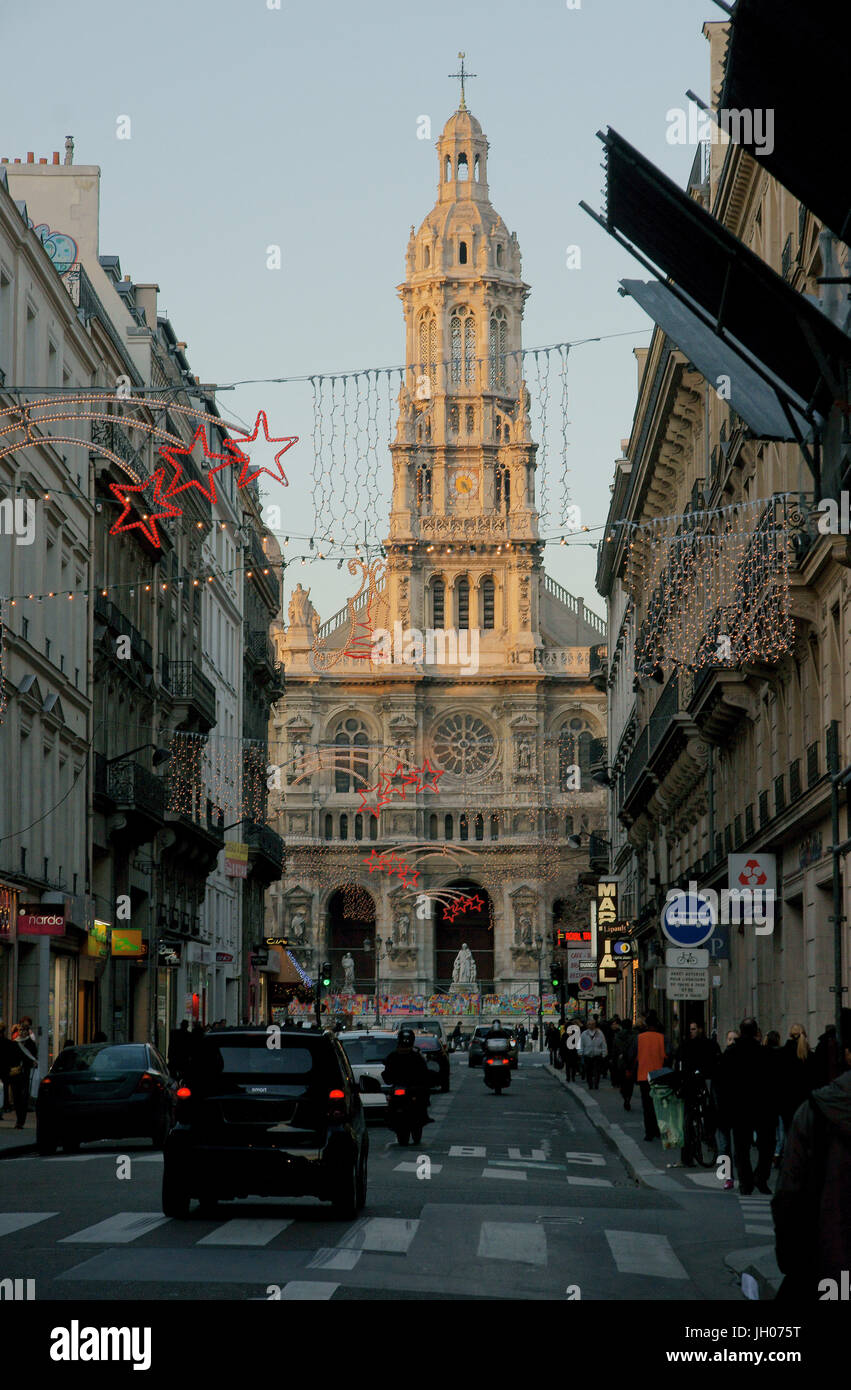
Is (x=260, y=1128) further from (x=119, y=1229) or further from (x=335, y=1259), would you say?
(x=335, y=1259)

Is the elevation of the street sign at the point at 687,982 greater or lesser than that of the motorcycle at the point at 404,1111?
greater

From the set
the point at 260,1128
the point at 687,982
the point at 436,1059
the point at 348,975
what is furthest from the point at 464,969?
the point at 260,1128

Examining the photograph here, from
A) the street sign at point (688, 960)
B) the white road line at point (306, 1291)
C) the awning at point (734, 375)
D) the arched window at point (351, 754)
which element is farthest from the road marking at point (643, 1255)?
the arched window at point (351, 754)

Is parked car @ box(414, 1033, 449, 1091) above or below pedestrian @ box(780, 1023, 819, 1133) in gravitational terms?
below

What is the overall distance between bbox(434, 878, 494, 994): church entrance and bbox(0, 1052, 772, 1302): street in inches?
3428

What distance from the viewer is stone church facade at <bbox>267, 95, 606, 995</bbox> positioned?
109188 millimetres

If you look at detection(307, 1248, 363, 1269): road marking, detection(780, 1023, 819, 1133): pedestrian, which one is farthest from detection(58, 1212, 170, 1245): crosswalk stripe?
detection(780, 1023, 819, 1133): pedestrian

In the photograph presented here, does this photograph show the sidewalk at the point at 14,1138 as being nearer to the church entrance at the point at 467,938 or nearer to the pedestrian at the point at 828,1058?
the pedestrian at the point at 828,1058

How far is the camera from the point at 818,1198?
6781mm

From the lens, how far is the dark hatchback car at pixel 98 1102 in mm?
24219

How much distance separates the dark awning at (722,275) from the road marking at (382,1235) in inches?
252

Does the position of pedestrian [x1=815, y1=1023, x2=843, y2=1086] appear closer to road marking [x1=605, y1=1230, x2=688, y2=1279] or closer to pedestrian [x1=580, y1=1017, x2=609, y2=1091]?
road marking [x1=605, y1=1230, x2=688, y2=1279]

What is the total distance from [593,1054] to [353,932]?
6576 centimetres
